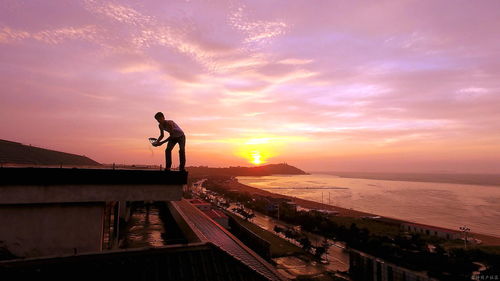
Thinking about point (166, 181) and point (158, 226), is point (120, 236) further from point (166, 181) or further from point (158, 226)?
point (166, 181)

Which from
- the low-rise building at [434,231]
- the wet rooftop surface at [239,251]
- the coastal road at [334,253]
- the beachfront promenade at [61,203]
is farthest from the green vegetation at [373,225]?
the beachfront promenade at [61,203]

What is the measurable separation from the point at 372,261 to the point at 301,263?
30.4 ft

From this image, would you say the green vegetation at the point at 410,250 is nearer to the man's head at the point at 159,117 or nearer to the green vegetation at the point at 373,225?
the green vegetation at the point at 373,225

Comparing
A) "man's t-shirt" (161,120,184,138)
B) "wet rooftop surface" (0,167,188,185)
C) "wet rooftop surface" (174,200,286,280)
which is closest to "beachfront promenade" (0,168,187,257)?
"wet rooftop surface" (0,167,188,185)

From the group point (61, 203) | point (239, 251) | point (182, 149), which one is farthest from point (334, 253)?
point (61, 203)

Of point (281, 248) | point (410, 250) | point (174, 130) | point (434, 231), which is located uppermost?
point (174, 130)

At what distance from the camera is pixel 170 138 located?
28.2ft

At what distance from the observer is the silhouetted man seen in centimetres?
848

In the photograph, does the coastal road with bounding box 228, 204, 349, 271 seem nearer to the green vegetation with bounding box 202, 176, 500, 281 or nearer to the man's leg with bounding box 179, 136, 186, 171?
the green vegetation with bounding box 202, 176, 500, 281

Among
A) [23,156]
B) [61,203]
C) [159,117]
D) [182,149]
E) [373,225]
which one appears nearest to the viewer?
[61,203]

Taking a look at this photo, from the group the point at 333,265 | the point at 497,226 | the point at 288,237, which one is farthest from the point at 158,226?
the point at 497,226

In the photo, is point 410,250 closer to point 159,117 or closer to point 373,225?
point 373,225

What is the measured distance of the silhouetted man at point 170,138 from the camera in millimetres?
8484

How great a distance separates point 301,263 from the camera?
35531 millimetres
